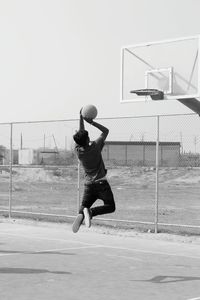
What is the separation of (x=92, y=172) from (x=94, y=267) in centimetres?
177

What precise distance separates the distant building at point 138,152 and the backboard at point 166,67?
5.53m

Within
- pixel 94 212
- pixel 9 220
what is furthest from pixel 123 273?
pixel 9 220

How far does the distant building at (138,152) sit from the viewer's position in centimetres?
2238

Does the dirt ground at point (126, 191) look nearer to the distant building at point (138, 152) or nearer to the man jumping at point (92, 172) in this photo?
the distant building at point (138, 152)

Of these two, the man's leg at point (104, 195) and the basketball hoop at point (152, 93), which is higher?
the basketball hoop at point (152, 93)

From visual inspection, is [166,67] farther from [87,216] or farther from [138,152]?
[138,152]

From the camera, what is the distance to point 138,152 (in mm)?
26625

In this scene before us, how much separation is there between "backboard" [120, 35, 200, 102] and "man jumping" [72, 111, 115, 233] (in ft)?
17.4

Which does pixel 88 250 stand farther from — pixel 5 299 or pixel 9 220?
pixel 9 220

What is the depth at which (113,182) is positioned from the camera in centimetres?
4431

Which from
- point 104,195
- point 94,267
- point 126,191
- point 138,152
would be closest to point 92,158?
point 104,195

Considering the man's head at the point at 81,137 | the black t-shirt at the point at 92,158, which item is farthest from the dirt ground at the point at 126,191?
the man's head at the point at 81,137

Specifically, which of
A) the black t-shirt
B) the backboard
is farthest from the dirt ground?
the black t-shirt

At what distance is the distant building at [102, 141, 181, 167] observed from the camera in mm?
22375
